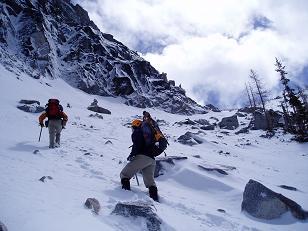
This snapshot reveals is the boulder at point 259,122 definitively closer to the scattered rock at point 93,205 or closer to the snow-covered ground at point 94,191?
the snow-covered ground at point 94,191

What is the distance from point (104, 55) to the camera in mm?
70062

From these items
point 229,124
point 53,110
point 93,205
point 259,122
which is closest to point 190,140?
point 53,110

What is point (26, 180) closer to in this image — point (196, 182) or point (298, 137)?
point (196, 182)

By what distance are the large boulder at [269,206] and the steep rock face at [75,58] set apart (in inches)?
1624

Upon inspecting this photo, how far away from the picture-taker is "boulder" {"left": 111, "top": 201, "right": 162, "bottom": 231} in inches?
230

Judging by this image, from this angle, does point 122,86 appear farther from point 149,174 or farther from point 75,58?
point 149,174

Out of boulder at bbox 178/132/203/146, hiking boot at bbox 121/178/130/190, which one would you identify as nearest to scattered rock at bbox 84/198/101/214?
hiking boot at bbox 121/178/130/190

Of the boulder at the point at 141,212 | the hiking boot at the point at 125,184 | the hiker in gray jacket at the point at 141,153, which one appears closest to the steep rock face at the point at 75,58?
the hiker in gray jacket at the point at 141,153

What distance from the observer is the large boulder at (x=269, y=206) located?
317 inches

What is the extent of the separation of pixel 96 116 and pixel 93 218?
85.5 feet

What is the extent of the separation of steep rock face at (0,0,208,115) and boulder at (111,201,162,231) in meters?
42.0

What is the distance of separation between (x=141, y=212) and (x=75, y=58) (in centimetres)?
6081

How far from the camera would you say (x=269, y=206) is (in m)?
8.18

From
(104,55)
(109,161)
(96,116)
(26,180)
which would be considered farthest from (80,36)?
(26,180)
